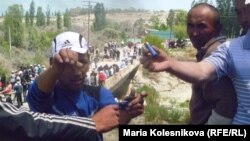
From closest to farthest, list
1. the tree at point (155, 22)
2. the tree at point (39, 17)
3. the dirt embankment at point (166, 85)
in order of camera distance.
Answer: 1. the dirt embankment at point (166, 85)
2. the tree at point (155, 22)
3. the tree at point (39, 17)

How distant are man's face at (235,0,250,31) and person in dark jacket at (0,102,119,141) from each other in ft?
2.73

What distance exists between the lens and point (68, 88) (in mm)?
2340

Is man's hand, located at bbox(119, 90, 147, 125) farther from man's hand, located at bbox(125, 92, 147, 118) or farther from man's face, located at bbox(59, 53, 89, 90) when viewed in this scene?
man's face, located at bbox(59, 53, 89, 90)

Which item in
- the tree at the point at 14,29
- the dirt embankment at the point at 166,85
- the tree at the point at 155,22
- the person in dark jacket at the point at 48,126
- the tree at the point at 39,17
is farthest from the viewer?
the tree at the point at 39,17

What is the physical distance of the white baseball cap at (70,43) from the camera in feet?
7.12

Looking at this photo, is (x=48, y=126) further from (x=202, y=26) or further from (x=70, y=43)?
(x=202, y=26)

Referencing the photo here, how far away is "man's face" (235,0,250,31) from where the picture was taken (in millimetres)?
2340

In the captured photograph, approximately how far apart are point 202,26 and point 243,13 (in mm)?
400

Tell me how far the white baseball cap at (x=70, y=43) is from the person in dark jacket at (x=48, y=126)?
0.37 m

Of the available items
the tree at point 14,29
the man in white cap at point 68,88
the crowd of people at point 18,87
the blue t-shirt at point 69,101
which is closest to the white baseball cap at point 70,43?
the man in white cap at point 68,88

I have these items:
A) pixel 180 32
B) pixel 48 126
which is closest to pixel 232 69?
pixel 48 126

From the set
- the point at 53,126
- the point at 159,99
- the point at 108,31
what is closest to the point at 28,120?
the point at 53,126

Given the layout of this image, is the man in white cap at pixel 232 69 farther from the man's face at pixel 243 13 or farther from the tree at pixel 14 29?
the tree at pixel 14 29

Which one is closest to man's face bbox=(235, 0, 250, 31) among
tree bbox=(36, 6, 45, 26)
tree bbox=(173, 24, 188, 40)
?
tree bbox=(173, 24, 188, 40)
